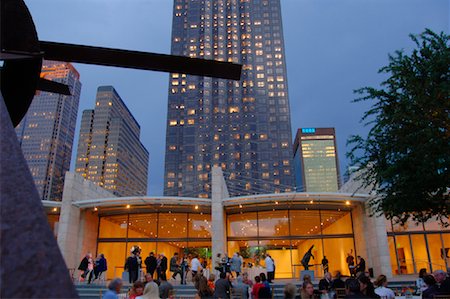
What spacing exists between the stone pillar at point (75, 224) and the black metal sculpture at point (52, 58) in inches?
808

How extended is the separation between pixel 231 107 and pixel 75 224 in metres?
101

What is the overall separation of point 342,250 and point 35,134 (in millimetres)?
206386

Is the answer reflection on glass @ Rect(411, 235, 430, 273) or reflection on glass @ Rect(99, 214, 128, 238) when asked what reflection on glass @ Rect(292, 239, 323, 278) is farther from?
reflection on glass @ Rect(99, 214, 128, 238)

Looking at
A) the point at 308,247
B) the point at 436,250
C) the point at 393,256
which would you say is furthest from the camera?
the point at 308,247

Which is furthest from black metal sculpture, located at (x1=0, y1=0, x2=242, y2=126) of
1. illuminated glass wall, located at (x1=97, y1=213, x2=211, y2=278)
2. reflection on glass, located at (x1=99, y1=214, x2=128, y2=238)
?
reflection on glass, located at (x1=99, y1=214, x2=128, y2=238)

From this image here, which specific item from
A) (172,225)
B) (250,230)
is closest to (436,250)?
(250,230)

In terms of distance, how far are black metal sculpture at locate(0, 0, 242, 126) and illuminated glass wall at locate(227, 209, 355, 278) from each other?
23.4m

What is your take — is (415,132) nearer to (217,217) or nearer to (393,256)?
(217,217)

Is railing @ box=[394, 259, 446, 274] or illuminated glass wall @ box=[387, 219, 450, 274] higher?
illuminated glass wall @ box=[387, 219, 450, 274]

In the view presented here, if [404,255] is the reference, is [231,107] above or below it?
above

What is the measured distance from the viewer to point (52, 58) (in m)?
3.40

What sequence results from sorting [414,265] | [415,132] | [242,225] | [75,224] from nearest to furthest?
[415,132]
[75,224]
[414,265]
[242,225]

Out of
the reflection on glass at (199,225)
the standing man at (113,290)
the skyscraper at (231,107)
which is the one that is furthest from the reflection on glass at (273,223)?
the skyscraper at (231,107)

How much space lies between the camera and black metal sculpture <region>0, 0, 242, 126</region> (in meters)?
2.98
